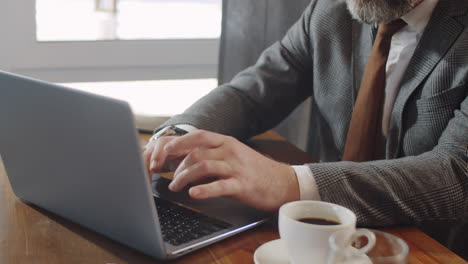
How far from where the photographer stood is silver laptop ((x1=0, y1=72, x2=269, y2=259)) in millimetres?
726

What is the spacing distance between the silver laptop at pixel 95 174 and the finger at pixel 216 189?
4 centimetres

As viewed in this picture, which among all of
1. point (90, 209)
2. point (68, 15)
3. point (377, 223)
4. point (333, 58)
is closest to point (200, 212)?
point (90, 209)

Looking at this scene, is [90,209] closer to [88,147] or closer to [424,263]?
[88,147]

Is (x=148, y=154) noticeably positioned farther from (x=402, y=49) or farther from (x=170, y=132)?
(x=402, y=49)

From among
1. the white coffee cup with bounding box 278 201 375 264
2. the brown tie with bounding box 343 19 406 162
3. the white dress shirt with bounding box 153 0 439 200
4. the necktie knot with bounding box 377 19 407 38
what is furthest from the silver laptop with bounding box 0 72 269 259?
the necktie knot with bounding box 377 19 407 38

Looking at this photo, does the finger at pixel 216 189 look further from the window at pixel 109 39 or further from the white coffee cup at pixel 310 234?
the window at pixel 109 39

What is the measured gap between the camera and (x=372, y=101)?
52.9 inches

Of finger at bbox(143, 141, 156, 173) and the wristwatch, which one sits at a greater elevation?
finger at bbox(143, 141, 156, 173)

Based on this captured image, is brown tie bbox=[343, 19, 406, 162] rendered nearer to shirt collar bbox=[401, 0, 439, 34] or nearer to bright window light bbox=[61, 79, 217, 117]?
shirt collar bbox=[401, 0, 439, 34]

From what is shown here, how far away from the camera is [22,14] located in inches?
79.3

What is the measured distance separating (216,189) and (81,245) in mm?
204

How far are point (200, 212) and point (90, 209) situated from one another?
167 mm

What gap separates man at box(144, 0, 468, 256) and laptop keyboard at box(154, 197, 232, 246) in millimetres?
44

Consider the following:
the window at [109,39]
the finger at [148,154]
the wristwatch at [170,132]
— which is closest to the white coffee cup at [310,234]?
the finger at [148,154]
